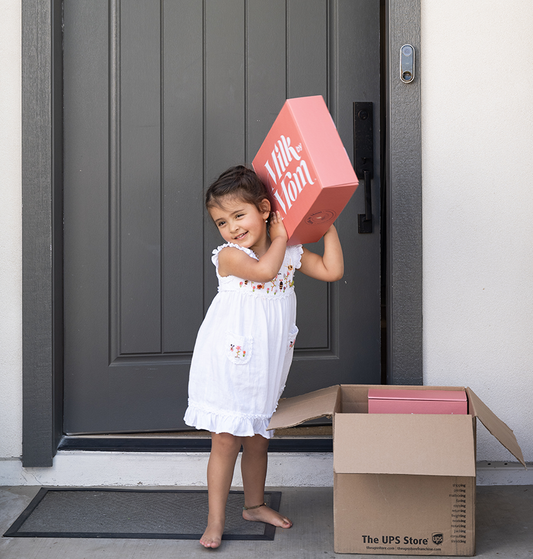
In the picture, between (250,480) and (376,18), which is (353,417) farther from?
(376,18)

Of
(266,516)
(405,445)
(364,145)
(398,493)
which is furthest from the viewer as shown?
(364,145)

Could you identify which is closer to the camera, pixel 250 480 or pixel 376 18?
pixel 250 480

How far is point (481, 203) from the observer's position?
2.10 m

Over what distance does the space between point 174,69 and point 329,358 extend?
1321mm

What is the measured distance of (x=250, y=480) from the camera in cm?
184

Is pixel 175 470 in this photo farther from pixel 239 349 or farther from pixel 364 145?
pixel 364 145

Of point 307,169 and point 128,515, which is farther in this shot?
point 128,515

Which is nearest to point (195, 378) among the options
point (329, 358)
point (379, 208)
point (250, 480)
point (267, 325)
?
point (267, 325)

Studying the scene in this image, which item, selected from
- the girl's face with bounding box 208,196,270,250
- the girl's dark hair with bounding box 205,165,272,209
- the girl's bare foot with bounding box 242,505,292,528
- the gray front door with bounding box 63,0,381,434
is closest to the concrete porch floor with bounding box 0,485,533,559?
the girl's bare foot with bounding box 242,505,292,528

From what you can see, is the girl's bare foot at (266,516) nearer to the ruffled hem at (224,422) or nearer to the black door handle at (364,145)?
the ruffled hem at (224,422)

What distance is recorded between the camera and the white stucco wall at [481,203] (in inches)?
80.9

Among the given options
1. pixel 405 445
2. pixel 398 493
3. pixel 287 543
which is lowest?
pixel 287 543

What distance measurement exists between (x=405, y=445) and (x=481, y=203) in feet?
3.54

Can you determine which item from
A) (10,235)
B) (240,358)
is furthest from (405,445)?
(10,235)
